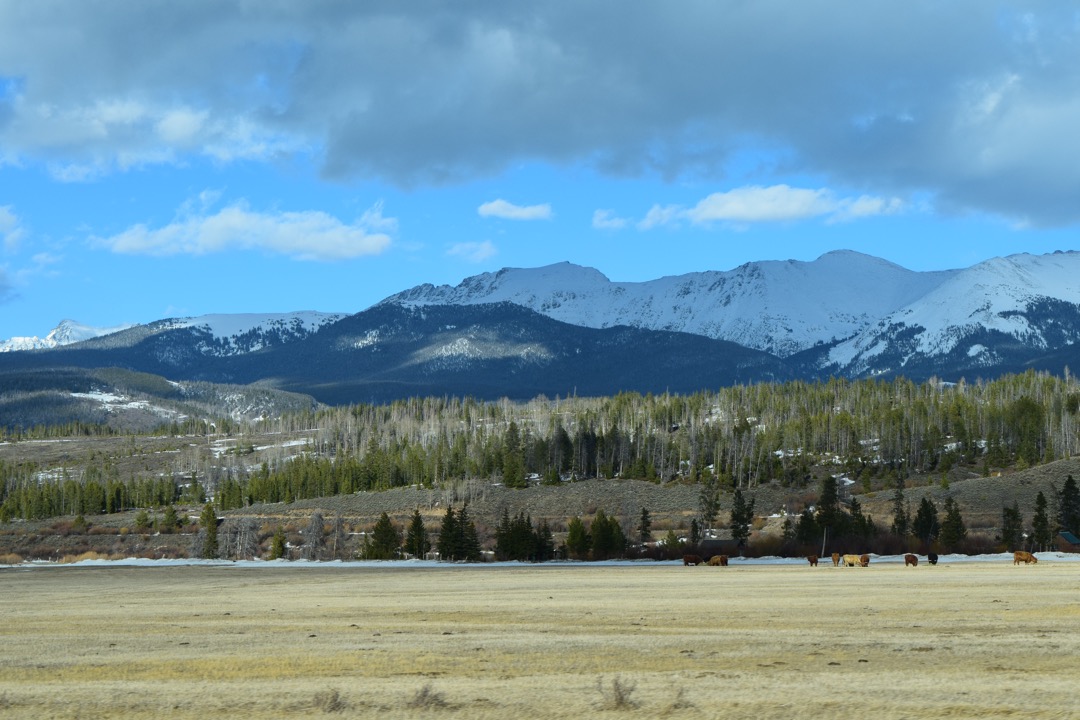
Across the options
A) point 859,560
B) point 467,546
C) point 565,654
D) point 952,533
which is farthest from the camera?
point 467,546

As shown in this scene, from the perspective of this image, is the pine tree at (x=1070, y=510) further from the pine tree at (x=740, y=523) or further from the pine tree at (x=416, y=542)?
the pine tree at (x=416, y=542)

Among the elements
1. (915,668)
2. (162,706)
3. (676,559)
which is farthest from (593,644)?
(676,559)

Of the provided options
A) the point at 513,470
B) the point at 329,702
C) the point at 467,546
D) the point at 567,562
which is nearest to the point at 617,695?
the point at 329,702

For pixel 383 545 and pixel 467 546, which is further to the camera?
pixel 383 545

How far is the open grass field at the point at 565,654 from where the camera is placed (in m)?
20.5

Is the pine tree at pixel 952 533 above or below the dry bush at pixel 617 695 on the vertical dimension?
below

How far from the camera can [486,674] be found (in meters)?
24.4

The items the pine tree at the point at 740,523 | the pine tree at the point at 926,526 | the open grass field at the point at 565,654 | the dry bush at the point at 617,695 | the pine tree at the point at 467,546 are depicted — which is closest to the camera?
Answer: the dry bush at the point at 617,695

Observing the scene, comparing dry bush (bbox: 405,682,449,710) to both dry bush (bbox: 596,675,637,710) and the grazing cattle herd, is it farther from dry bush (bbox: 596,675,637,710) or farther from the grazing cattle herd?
the grazing cattle herd

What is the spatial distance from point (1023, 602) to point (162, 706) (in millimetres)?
28540

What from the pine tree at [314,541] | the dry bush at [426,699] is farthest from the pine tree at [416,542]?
the dry bush at [426,699]

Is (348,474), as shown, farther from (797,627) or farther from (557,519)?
(797,627)

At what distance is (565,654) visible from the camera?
27.3m

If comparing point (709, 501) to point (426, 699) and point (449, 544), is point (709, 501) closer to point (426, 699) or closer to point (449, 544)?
point (449, 544)
